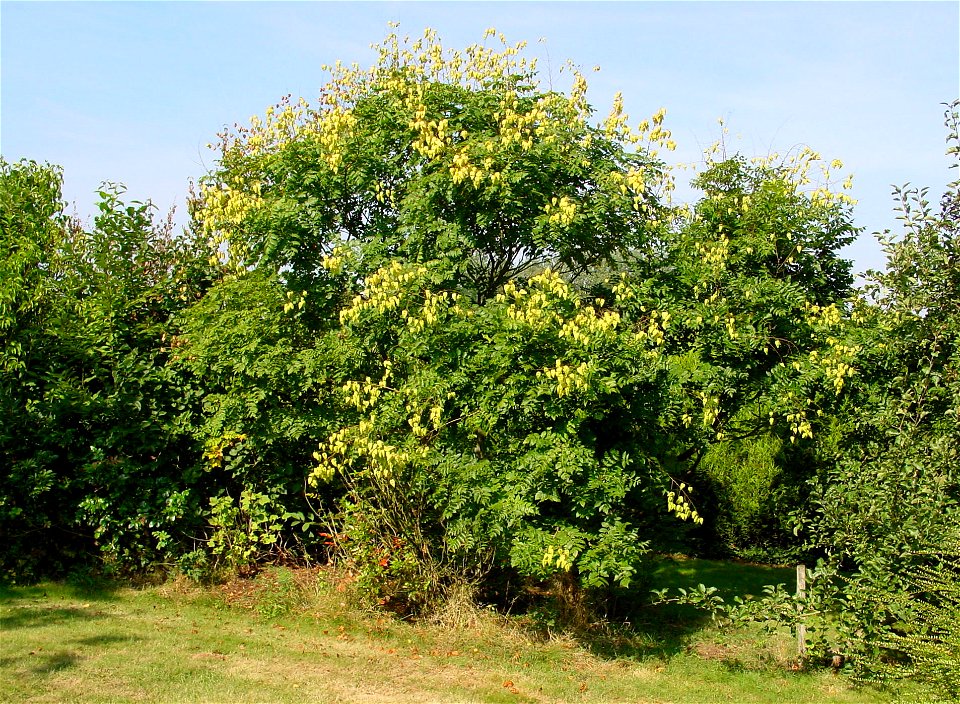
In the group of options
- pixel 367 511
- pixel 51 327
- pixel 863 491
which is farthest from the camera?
pixel 51 327

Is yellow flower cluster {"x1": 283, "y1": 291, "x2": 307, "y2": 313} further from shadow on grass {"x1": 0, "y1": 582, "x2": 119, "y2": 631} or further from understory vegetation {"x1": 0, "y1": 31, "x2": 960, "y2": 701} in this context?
shadow on grass {"x1": 0, "y1": 582, "x2": 119, "y2": 631}

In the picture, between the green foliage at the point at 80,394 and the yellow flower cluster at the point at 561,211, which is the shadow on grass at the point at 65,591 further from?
the yellow flower cluster at the point at 561,211

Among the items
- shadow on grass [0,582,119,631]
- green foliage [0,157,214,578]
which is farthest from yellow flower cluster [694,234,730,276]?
shadow on grass [0,582,119,631]

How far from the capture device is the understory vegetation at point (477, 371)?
287 inches

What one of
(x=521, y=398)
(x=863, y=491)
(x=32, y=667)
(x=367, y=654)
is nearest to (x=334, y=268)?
(x=521, y=398)

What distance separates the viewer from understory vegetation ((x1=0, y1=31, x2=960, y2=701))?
729cm

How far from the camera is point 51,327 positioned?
10.0 metres

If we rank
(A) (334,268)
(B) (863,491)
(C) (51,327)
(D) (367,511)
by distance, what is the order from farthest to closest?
(C) (51,327) → (D) (367,511) → (A) (334,268) → (B) (863,491)

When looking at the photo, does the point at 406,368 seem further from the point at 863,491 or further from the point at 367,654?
the point at 863,491

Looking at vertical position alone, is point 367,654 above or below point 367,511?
below

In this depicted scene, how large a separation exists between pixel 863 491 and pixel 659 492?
199 centimetres

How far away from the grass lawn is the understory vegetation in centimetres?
34

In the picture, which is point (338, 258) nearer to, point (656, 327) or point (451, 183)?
point (451, 183)

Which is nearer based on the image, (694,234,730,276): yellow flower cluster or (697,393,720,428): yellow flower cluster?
(697,393,720,428): yellow flower cluster
